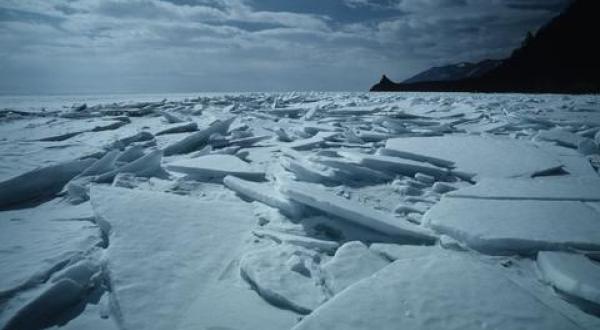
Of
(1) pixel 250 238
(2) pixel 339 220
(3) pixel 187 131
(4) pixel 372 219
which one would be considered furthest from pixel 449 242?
(3) pixel 187 131

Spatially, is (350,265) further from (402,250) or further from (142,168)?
(142,168)

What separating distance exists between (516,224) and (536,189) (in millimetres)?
579

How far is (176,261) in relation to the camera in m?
1.04

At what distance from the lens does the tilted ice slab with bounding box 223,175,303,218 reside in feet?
4.71

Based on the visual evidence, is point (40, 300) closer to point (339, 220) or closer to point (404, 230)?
point (339, 220)

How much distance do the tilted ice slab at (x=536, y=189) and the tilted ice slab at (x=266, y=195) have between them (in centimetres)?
79

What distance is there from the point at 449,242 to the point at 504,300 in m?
0.36

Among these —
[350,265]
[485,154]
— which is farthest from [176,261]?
[485,154]

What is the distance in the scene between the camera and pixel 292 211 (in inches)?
56.2

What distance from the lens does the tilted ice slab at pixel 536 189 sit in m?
1.52

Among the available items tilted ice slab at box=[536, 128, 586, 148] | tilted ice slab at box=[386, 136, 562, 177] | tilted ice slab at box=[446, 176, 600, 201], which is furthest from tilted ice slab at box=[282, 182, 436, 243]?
tilted ice slab at box=[536, 128, 586, 148]

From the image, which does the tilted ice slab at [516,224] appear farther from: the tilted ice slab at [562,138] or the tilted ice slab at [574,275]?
the tilted ice slab at [562,138]

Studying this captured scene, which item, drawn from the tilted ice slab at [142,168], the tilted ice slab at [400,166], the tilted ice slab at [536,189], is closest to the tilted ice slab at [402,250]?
the tilted ice slab at [536,189]

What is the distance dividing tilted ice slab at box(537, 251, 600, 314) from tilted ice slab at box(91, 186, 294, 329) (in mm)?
755
